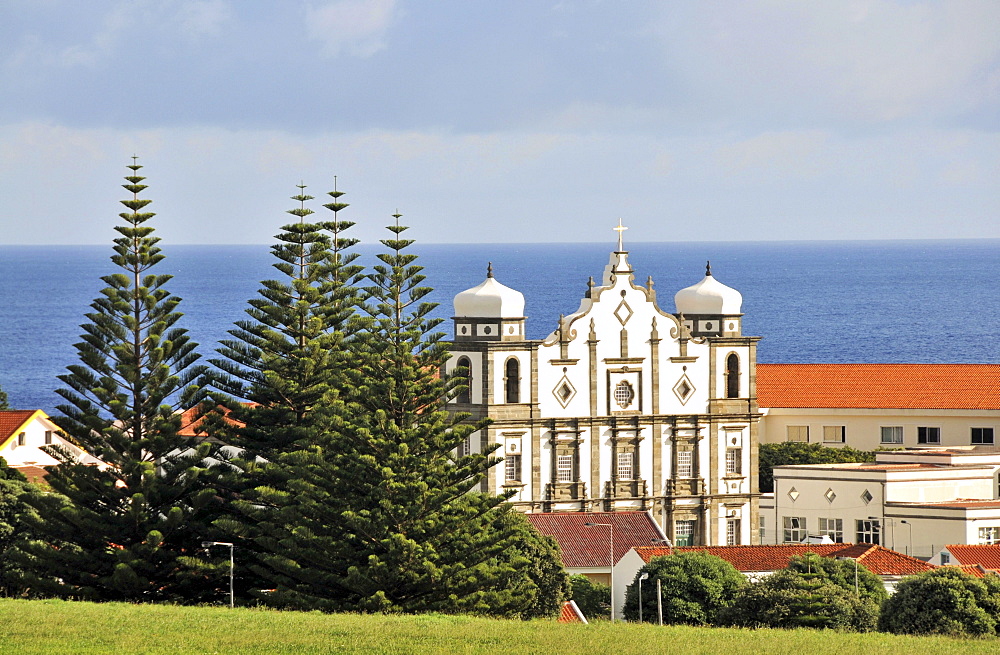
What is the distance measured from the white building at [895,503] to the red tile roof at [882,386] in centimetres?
772

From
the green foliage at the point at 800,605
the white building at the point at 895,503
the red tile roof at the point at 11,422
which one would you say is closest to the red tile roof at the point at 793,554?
the green foliage at the point at 800,605

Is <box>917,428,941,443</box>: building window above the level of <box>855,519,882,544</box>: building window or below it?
above

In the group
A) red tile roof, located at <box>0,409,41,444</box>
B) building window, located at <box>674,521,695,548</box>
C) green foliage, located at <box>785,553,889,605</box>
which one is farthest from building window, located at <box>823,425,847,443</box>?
red tile roof, located at <box>0,409,41,444</box>

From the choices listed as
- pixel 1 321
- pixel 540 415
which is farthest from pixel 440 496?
pixel 1 321

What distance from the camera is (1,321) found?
596ft

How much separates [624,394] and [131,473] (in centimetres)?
1749

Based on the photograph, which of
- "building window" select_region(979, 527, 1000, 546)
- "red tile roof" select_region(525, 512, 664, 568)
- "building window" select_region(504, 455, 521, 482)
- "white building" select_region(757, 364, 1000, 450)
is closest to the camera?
"red tile roof" select_region(525, 512, 664, 568)

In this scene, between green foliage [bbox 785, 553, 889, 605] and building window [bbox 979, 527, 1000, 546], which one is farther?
building window [bbox 979, 527, 1000, 546]

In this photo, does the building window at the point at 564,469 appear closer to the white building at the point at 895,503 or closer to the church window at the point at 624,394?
the church window at the point at 624,394

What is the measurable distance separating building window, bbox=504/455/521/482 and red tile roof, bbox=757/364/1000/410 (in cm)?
1679

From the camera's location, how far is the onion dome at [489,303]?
52438mm

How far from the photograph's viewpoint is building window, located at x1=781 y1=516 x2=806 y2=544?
56.0 m

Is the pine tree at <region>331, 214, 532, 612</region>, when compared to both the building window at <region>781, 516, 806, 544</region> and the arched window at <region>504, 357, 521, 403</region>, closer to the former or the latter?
the arched window at <region>504, 357, 521, 403</region>

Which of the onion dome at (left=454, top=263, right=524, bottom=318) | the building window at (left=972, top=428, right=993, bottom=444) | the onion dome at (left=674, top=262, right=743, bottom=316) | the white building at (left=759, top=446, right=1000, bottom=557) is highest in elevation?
the onion dome at (left=674, top=262, right=743, bottom=316)
